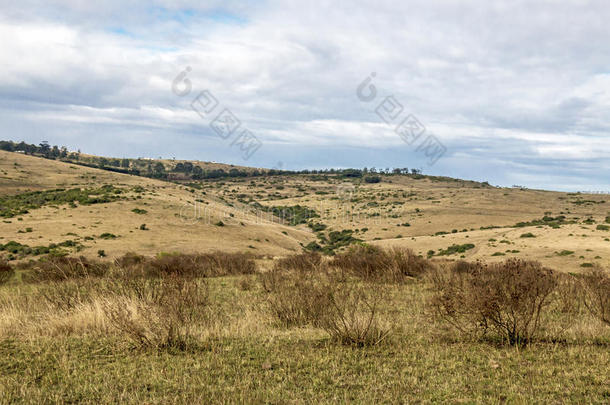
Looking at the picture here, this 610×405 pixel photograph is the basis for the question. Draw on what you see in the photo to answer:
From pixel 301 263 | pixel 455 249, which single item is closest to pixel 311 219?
pixel 455 249

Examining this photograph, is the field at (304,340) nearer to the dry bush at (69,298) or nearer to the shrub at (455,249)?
the dry bush at (69,298)

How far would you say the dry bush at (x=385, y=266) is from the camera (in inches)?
773

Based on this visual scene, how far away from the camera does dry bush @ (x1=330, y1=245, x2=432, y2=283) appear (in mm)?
19641

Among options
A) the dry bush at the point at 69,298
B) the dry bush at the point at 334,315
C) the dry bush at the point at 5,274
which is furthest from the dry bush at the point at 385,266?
the dry bush at the point at 5,274

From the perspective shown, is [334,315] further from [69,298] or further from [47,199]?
[47,199]

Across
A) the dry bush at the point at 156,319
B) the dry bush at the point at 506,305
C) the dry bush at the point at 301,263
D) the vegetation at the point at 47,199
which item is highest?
the dry bush at the point at 506,305

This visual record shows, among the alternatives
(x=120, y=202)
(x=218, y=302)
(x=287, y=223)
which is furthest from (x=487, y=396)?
(x=287, y=223)

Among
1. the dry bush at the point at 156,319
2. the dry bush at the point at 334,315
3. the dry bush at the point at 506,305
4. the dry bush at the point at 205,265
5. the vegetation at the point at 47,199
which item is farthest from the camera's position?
the vegetation at the point at 47,199

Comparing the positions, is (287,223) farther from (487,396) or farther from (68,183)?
(487,396)

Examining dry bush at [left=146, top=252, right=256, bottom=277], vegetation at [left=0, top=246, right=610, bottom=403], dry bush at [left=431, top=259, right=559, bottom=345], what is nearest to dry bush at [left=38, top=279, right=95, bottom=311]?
vegetation at [left=0, top=246, right=610, bottom=403]

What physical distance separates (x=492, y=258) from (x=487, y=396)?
35.6 meters

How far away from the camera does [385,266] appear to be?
20375 millimetres

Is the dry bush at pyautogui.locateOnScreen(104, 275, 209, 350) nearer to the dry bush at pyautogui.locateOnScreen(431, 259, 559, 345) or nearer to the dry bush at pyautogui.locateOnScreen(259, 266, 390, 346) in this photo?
the dry bush at pyautogui.locateOnScreen(259, 266, 390, 346)

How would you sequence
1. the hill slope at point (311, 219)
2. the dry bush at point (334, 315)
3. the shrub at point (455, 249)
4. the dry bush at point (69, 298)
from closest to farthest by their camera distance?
the dry bush at point (334, 315) → the dry bush at point (69, 298) → the hill slope at point (311, 219) → the shrub at point (455, 249)
